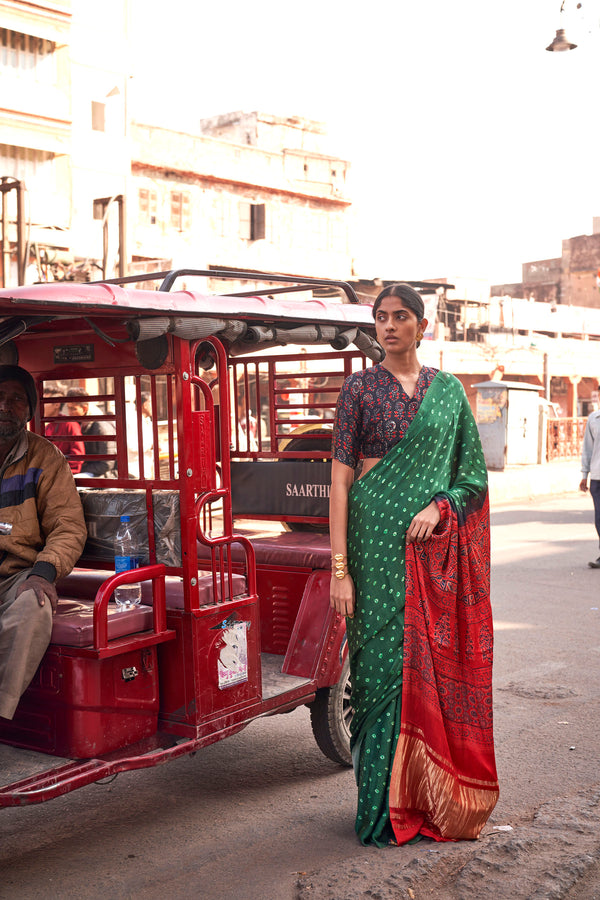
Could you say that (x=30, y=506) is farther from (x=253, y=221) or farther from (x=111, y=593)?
(x=253, y=221)

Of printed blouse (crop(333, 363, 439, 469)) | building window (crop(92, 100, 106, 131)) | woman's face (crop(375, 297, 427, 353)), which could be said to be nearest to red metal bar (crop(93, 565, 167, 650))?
printed blouse (crop(333, 363, 439, 469))

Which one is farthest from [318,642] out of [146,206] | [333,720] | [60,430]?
[146,206]

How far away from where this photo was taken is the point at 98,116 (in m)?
27.9

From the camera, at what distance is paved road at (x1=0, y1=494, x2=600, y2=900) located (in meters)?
3.40

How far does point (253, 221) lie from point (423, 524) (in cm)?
3317

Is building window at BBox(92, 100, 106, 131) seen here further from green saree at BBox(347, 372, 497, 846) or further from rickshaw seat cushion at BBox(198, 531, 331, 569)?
green saree at BBox(347, 372, 497, 846)

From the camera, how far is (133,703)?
373 cm

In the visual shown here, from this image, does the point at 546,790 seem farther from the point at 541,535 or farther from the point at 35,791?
the point at 541,535

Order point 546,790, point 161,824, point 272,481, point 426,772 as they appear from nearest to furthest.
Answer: point 426,772, point 161,824, point 546,790, point 272,481

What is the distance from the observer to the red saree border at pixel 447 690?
363 centimetres

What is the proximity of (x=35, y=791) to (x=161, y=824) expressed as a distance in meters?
1.01

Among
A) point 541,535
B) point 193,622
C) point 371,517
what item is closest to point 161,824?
point 193,622

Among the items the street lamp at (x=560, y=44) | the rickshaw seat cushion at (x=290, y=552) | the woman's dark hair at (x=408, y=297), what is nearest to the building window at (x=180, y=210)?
the street lamp at (x=560, y=44)

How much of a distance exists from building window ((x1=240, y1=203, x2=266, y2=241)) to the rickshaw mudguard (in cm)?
3170
